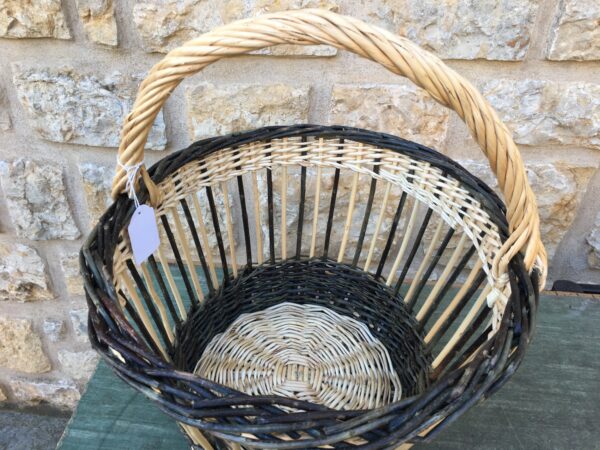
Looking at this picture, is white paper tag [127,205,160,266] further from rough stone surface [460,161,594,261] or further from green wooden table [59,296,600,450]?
rough stone surface [460,161,594,261]

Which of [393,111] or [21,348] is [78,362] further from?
[393,111]

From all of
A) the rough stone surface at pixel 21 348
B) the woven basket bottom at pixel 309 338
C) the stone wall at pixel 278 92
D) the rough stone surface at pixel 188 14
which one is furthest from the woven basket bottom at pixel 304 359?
the rough stone surface at pixel 21 348

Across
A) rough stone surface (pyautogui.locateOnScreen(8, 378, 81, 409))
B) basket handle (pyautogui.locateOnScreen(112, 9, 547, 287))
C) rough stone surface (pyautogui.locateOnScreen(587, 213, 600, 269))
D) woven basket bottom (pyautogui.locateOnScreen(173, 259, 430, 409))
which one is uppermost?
basket handle (pyautogui.locateOnScreen(112, 9, 547, 287))

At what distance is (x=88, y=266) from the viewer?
428 millimetres

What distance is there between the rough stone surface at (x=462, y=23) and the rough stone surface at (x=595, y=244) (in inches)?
13.6

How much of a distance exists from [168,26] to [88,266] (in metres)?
0.39

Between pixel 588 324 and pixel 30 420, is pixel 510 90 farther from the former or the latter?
pixel 30 420

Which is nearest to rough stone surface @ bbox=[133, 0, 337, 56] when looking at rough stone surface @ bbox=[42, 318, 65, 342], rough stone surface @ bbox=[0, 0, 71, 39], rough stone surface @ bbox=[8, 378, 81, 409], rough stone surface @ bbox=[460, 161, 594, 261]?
rough stone surface @ bbox=[0, 0, 71, 39]

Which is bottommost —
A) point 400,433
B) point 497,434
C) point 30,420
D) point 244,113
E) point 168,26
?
point 30,420

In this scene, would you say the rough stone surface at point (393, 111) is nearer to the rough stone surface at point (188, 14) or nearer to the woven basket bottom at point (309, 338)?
the rough stone surface at point (188, 14)

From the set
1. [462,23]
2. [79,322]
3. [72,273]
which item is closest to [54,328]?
[79,322]

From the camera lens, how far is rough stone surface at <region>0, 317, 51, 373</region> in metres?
0.96

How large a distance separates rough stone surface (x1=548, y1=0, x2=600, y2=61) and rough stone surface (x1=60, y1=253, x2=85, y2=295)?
87cm

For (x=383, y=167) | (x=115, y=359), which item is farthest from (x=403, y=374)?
(x=115, y=359)
